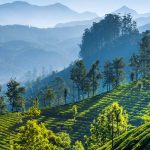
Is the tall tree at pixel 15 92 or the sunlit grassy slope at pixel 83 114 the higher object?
the tall tree at pixel 15 92

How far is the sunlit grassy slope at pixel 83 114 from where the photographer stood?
498 ft

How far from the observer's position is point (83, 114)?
557ft

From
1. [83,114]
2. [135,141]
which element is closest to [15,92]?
[83,114]

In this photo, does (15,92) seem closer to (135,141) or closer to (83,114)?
(83,114)

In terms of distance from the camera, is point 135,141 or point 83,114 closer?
point 135,141

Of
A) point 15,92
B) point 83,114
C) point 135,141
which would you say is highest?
point 15,92

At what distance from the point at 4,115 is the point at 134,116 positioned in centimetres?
5914

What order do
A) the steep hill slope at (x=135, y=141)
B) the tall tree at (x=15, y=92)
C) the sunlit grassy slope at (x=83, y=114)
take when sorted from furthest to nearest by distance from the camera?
the tall tree at (x=15, y=92) → the sunlit grassy slope at (x=83, y=114) → the steep hill slope at (x=135, y=141)

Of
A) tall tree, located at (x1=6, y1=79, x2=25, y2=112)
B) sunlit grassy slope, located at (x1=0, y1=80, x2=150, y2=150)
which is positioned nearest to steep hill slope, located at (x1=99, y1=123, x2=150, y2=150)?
sunlit grassy slope, located at (x1=0, y1=80, x2=150, y2=150)

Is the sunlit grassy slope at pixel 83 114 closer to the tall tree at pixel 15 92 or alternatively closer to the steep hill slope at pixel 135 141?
the tall tree at pixel 15 92

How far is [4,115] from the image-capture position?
178 metres

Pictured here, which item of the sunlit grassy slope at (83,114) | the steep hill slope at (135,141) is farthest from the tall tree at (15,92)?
the steep hill slope at (135,141)

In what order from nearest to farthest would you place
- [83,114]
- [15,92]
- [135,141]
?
1. [135,141]
2. [83,114]
3. [15,92]

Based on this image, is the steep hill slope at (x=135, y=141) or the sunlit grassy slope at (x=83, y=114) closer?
the steep hill slope at (x=135, y=141)
